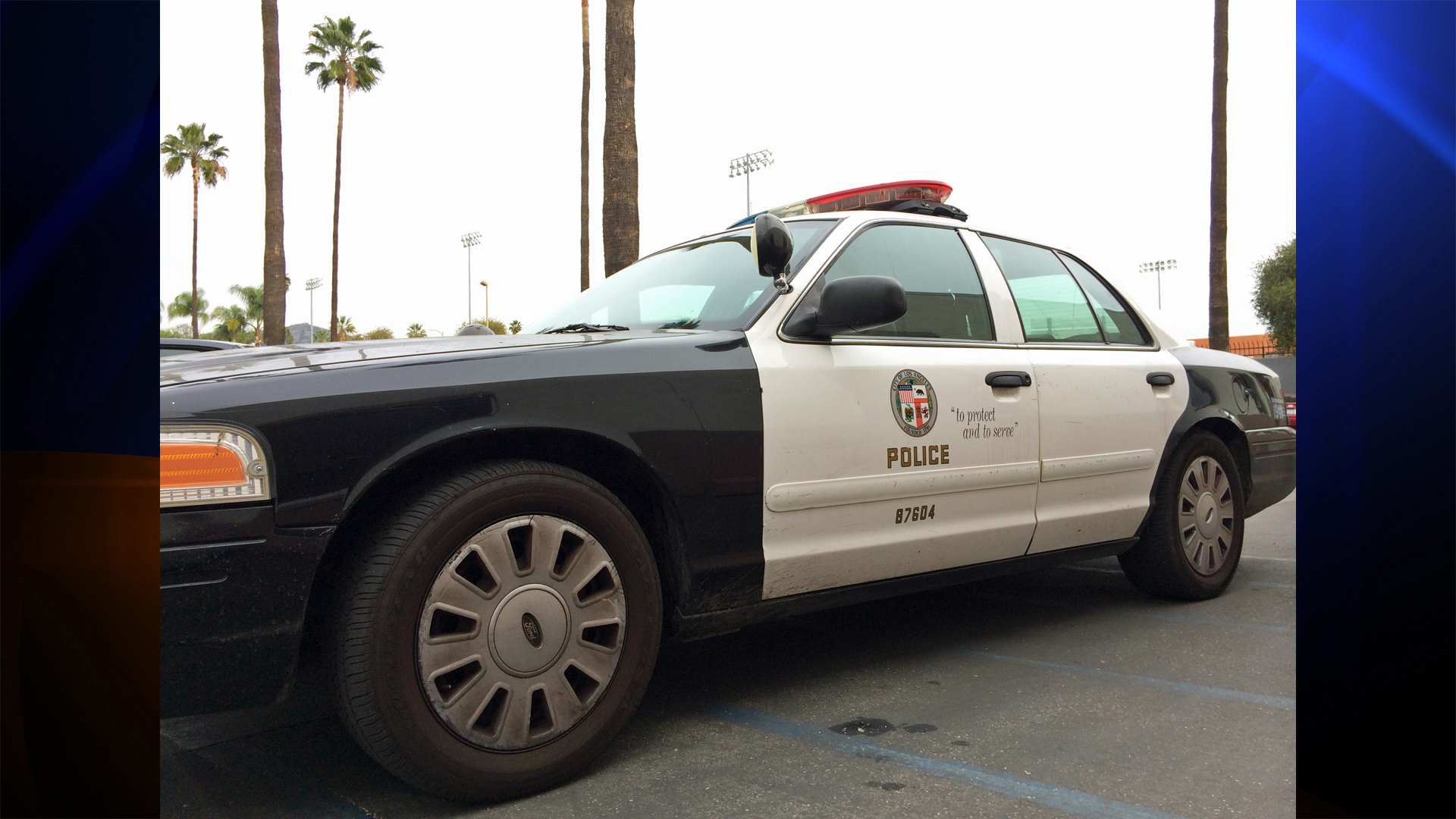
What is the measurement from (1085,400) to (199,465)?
2998 millimetres

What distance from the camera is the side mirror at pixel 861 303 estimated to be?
2.84 meters

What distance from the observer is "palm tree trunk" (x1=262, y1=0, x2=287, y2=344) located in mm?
12562

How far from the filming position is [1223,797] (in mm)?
2326

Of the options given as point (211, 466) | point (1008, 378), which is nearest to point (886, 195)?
point (1008, 378)

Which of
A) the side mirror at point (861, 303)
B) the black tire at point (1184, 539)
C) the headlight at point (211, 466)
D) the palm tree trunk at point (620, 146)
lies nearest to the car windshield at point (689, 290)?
the side mirror at point (861, 303)

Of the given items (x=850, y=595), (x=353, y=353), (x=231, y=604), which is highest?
(x=353, y=353)

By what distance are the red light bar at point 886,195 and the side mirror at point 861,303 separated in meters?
1.14

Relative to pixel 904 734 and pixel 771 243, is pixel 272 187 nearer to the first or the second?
pixel 771 243

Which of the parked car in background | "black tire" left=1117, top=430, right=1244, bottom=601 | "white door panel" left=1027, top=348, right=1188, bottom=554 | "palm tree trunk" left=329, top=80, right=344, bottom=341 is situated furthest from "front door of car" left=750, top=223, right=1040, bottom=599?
"palm tree trunk" left=329, top=80, right=344, bottom=341

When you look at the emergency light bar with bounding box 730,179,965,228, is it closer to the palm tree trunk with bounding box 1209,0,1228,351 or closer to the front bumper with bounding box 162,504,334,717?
the front bumper with bounding box 162,504,334,717

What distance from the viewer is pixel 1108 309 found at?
4309mm
